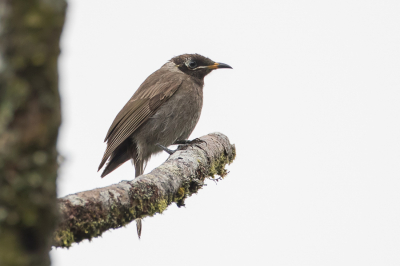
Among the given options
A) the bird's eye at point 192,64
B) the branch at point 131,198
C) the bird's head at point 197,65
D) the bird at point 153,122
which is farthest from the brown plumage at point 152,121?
the branch at point 131,198

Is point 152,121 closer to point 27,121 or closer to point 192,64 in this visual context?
point 192,64

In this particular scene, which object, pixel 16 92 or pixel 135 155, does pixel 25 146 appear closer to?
pixel 16 92

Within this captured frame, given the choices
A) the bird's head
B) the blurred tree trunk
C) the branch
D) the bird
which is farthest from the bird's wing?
the blurred tree trunk

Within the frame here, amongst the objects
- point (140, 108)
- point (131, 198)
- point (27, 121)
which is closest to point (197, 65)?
point (140, 108)

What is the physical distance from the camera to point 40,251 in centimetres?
→ 127

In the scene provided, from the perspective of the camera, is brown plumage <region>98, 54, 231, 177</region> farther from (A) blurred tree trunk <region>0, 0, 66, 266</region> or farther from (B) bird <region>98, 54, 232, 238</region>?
(A) blurred tree trunk <region>0, 0, 66, 266</region>

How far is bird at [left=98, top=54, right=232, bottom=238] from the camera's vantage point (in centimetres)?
705

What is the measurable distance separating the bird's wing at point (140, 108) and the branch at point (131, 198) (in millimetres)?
1956

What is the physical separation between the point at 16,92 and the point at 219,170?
186 inches

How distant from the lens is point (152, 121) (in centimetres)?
711

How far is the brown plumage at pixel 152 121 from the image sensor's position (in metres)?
7.05

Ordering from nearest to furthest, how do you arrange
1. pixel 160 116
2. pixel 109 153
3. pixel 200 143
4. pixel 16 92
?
pixel 16 92, pixel 200 143, pixel 109 153, pixel 160 116

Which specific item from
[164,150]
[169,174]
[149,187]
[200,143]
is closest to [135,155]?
[164,150]

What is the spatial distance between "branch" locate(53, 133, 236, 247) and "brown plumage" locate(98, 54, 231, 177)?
183 cm
